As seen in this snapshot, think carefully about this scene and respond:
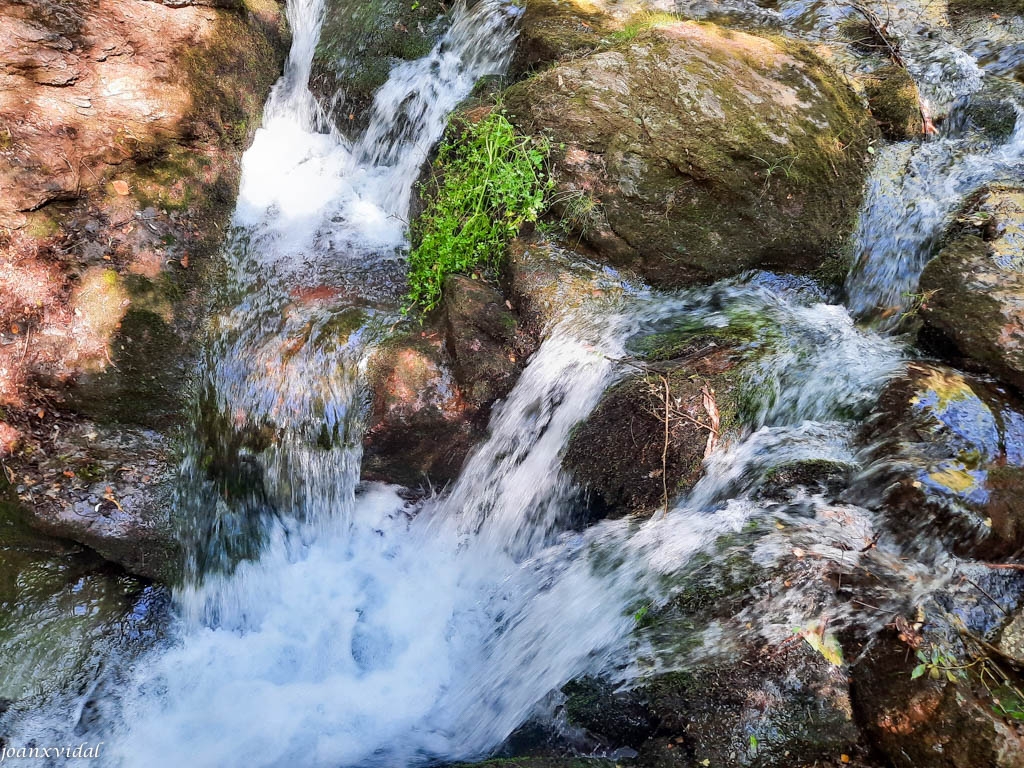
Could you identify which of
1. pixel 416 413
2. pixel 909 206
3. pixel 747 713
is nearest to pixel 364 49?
pixel 416 413

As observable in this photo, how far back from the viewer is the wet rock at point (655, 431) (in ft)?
11.3

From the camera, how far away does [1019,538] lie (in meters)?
2.83

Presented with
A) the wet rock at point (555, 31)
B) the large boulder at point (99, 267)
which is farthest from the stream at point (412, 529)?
the wet rock at point (555, 31)

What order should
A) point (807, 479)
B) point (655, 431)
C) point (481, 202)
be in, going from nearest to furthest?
point (807, 479), point (655, 431), point (481, 202)

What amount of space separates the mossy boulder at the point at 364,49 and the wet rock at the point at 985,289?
15.0ft

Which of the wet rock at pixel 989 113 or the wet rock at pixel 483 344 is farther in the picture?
the wet rock at pixel 989 113

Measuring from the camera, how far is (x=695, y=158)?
13.3 feet

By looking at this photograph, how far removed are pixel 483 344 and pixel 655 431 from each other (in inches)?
49.8

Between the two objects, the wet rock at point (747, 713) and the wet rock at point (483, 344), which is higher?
the wet rock at point (483, 344)

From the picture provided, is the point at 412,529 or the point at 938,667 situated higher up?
the point at 938,667

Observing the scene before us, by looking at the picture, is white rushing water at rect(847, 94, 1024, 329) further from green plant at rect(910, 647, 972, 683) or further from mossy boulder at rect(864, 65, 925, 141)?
green plant at rect(910, 647, 972, 683)

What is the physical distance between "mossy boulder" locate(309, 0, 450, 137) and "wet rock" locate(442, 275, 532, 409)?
2.49 metres

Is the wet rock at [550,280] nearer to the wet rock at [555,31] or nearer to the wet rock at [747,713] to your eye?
the wet rock at [555,31]

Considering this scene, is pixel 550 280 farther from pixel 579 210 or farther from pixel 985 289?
pixel 985 289
